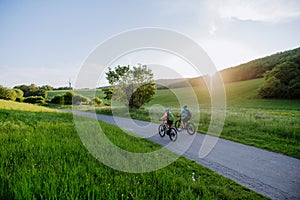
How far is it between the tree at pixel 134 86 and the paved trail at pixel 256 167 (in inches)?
675

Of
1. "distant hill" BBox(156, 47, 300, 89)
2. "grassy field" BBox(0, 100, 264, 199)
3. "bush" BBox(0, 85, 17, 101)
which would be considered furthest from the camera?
"distant hill" BBox(156, 47, 300, 89)

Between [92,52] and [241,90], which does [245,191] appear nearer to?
[92,52]

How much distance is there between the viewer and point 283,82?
48.2 metres

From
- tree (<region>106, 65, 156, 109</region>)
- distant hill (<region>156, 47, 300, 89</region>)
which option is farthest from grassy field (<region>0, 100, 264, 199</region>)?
distant hill (<region>156, 47, 300, 89</region>)

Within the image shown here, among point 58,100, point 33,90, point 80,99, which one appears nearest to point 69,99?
point 58,100

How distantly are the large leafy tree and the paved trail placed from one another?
47.0m

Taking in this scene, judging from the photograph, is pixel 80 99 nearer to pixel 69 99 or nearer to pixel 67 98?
pixel 69 99

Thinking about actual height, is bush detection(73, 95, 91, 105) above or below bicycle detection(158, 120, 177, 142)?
above

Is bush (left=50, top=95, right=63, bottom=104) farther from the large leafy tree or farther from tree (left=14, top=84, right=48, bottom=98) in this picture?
the large leafy tree

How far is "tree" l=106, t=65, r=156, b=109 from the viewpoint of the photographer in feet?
83.0

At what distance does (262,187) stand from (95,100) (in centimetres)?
4614

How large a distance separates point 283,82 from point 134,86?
41.8 m

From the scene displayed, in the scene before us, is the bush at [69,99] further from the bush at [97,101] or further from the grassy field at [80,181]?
the grassy field at [80,181]

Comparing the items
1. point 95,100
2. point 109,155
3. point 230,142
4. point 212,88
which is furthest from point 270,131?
point 95,100
